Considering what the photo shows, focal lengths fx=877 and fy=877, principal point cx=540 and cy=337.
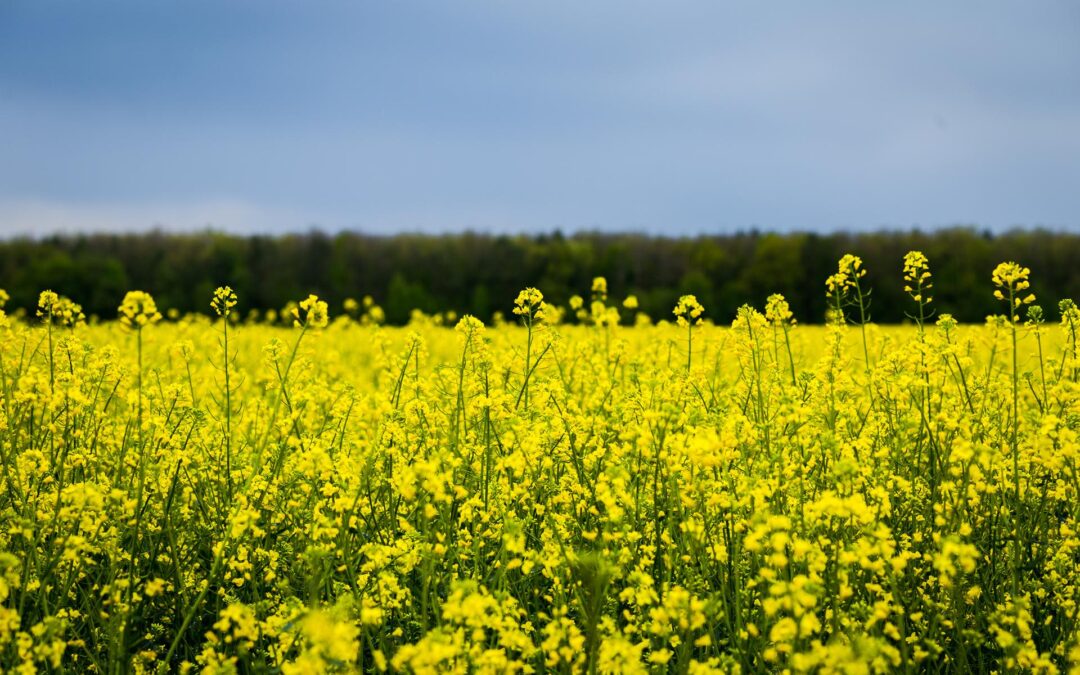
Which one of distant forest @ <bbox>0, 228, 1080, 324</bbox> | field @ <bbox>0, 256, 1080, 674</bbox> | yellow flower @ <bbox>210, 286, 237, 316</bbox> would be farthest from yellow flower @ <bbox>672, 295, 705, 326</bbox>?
distant forest @ <bbox>0, 228, 1080, 324</bbox>

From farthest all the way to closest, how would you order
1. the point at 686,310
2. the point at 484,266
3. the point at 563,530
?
1. the point at 484,266
2. the point at 686,310
3. the point at 563,530

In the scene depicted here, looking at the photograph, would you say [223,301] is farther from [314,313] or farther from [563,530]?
[563,530]

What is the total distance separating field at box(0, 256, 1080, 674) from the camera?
3.00 meters

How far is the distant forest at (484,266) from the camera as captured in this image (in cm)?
3531

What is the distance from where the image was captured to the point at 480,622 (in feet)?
8.59

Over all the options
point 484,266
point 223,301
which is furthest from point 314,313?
point 484,266

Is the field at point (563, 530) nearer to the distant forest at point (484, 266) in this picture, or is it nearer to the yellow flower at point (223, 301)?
the yellow flower at point (223, 301)

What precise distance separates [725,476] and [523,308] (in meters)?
1.45

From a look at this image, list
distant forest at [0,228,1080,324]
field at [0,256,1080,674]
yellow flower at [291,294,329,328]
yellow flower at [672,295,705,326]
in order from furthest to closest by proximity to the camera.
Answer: distant forest at [0,228,1080,324]
yellow flower at [672,295,705,326]
yellow flower at [291,294,329,328]
field at [0,256,1080,674]

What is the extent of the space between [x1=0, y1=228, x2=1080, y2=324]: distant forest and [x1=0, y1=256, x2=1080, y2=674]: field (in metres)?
27.9

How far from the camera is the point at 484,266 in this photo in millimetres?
41531

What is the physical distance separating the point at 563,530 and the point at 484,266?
37737 mm

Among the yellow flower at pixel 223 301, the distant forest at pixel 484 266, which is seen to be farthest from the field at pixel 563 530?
the distant forest at pixel 484 266

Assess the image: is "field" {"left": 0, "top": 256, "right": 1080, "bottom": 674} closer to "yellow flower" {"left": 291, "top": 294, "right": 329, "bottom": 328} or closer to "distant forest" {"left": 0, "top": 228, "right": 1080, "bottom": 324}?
"yellow flower" {"left": 291, "top": 294, "right": 329, "bottom": 328}
